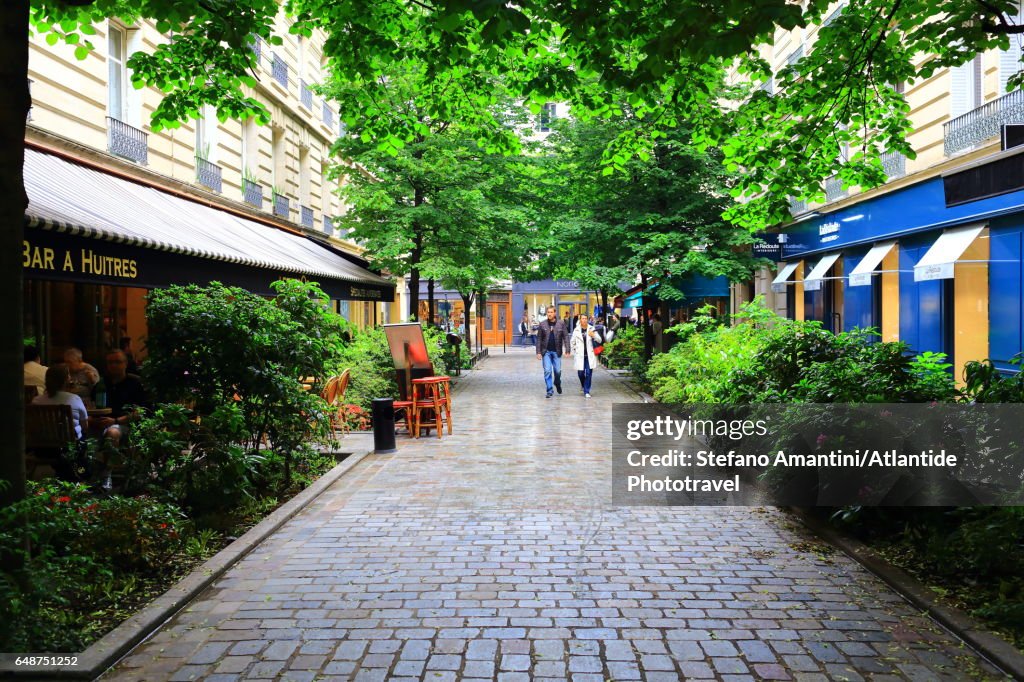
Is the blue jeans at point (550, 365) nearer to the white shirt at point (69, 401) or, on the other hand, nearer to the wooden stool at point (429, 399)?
the wooden stool at point (429, 399)

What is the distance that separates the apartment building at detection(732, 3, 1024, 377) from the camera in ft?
48.9

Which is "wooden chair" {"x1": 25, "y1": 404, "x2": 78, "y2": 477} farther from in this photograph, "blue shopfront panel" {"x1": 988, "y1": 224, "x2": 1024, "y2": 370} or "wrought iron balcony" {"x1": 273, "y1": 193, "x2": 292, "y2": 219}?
"wrought iron balcony" {"x1": 273, "y1": 193, "x2": 292, "y2": 219}

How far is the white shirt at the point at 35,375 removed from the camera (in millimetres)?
8984

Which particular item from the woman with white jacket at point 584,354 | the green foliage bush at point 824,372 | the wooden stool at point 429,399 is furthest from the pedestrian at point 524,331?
the green foliage bush at point 824,372

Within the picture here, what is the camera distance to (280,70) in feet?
76.5

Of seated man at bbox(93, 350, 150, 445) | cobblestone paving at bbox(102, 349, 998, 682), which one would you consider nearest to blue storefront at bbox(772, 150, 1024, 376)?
cobblestone paving at bbox(102, 349, 998, 682)

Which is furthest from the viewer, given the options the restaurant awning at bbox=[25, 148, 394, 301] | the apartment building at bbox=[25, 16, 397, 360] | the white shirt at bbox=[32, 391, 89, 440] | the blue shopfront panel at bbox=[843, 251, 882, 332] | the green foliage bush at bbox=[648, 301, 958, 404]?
the blue shopfront panel at bbox=[843, 251, 882, 332]

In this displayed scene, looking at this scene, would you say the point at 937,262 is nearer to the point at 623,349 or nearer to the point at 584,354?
the point at 584,354

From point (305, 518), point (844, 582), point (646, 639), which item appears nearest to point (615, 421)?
point (305, 518)

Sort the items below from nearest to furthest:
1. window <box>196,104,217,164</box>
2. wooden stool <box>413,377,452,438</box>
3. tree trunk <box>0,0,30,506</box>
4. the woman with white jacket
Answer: tree trunk <box>0,0,30,506</box> < wooden stool <box>413,377,452,438</box> < window <box>196,104,217,164</box> < the woman with white jacket

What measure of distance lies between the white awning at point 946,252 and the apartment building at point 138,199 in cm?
1145

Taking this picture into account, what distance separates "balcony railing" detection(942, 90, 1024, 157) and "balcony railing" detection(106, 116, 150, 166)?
48.9ft

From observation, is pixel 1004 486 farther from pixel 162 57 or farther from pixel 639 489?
pixel 162 57

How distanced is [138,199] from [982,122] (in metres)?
14.5
